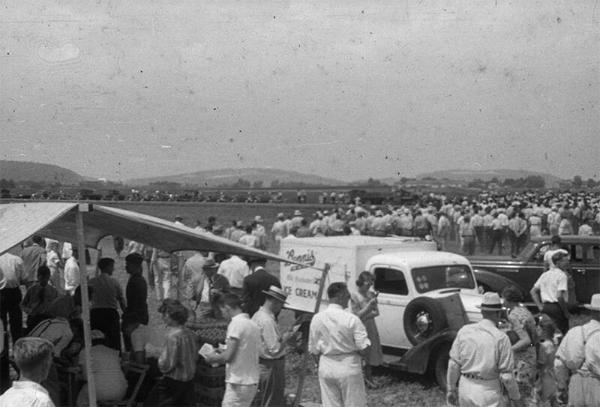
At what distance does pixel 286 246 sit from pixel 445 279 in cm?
322

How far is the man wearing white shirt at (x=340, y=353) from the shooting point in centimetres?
657

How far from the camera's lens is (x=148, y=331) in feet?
24.0

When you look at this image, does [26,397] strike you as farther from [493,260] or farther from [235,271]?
[493,260]

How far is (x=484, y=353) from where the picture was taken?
5973 mm

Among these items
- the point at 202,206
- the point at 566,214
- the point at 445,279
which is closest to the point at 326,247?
the point at 445,279

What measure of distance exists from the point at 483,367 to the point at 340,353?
1284 millimetres

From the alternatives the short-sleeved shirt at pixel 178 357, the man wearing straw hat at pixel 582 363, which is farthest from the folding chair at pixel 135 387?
the man wearing straw hat at pixel 582 363

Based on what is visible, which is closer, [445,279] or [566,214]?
[445,279]

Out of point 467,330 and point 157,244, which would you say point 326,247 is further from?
point 467,330

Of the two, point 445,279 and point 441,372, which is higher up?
point 445,279

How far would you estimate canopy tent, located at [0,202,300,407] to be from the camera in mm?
6043

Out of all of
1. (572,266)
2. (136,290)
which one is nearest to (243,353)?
(136,290)

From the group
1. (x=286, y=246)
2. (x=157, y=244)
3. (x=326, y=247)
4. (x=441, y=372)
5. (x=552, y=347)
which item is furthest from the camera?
(x=286, y=246)

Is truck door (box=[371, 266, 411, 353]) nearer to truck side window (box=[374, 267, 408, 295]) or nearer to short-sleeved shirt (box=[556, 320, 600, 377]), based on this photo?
truck side window (box=[374, 267, 408, 295])
